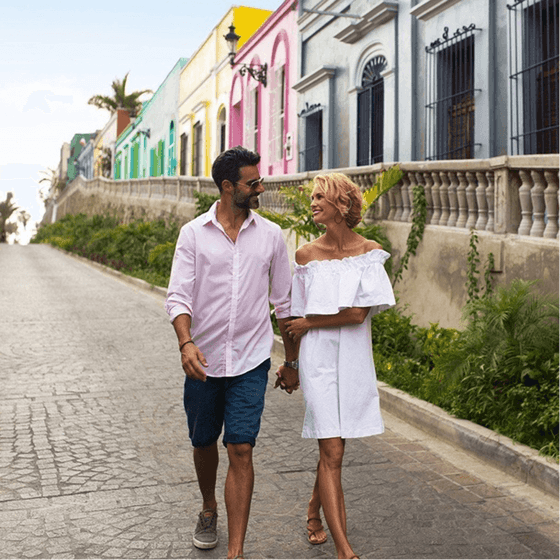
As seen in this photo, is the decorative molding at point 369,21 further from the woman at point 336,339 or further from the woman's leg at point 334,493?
the woman's leg at point 334,493

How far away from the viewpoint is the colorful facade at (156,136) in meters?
34.0

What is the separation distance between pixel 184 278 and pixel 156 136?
35414 millimetres

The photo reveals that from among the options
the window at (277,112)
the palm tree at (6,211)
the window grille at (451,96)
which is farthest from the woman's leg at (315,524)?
the palm tree at (6,211)

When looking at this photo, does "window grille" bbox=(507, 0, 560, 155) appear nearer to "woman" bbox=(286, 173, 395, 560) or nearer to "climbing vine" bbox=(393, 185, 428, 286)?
"climbing vine" bbox=(393, 185, 428, 286)

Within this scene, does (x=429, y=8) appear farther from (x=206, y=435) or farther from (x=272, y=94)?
(x=206, y=435)

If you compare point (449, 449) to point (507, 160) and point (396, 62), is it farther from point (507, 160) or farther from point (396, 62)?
point (396, 62)

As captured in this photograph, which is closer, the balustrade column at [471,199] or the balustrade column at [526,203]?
the balustrade column at [526,203]

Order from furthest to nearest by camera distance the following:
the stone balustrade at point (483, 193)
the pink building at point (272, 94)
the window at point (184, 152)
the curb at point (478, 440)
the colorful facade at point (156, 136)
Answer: the colorful facade at point (156, 136) → the window at point (184, 152) → the pink building at point (272, 94) → the stone balustrade at point (483, 193) → the curb at point (478, 440)

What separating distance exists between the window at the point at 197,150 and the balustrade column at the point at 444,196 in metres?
21.1

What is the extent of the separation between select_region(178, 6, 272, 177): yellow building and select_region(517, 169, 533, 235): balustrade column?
18868 mm

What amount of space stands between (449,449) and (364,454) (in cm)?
67

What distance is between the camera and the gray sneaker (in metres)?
3.96

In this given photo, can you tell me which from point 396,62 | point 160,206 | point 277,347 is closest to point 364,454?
point 277,347

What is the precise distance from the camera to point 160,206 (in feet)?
95.3
